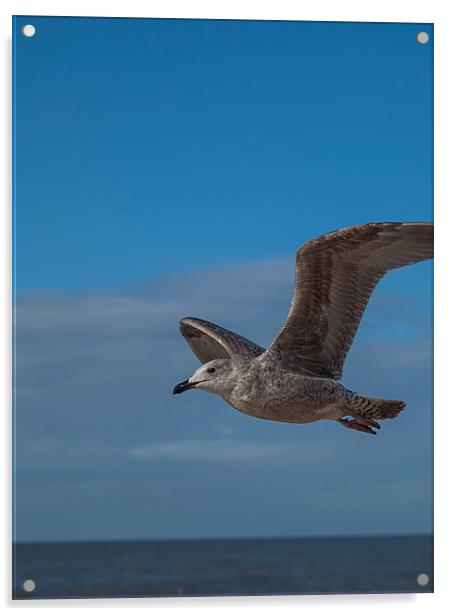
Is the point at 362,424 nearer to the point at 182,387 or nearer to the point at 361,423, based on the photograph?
the point at 361,423

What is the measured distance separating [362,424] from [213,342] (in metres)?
0.98

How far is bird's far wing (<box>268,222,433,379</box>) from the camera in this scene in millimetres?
5621

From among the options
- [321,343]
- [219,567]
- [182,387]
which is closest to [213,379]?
[182,387]

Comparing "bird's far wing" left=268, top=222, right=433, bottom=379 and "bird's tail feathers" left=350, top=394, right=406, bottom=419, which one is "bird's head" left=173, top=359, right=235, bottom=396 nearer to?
"bird's far wing" left=268, top=222, right=433, bottom=379

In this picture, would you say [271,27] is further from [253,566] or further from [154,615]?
[253,566]

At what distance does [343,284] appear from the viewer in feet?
19.1

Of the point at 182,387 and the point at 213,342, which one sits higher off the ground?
the point at 213,342

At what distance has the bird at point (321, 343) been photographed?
5656 millimetres

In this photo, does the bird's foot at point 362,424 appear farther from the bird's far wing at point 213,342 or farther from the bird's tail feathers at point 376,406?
the bird's far wing at point 213,342

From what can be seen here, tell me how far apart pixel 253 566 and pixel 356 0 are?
18.8m

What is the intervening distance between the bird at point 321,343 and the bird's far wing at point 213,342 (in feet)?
0.11

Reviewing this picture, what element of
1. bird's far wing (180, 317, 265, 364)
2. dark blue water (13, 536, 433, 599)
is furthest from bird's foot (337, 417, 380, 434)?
dark blue water (13, 536, 433, 599)

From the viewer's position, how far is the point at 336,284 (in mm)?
5805
